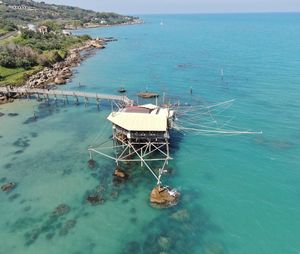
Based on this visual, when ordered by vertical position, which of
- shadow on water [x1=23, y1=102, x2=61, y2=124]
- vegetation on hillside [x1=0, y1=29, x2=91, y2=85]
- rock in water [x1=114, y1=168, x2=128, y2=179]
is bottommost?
shadow on water [x1=23, y1=102, x2=61, y2=124]

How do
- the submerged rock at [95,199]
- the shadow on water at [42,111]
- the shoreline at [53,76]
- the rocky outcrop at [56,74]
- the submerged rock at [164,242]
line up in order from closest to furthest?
the submerged rock at [164,242]
the submerged rock at [95,199]
the shadow on water at [42,111]
the shoreline at [53,76]
the rocky outcrop at [56,74]

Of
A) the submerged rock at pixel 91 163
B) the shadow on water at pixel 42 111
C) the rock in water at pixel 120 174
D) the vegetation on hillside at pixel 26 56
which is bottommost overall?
the shadow on water at pixel 42 111

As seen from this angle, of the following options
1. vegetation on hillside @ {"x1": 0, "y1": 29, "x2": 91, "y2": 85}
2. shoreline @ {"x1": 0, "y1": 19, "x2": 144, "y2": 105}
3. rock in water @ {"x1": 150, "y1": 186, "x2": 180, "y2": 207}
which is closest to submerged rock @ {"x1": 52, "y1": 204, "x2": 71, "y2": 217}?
rock in water @ {"x1": 150, "y1": 186, "x2": 180, "y2": 207}

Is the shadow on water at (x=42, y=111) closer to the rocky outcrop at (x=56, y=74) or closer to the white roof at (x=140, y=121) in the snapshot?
the rocky outcrop at (x=56, y=74)

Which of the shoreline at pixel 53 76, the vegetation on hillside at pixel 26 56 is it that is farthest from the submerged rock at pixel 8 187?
the vegetation on hillside at pixel 26 56

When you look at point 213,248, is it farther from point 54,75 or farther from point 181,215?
point 54,75

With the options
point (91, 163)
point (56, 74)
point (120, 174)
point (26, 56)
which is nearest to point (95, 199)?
point (120, 174)

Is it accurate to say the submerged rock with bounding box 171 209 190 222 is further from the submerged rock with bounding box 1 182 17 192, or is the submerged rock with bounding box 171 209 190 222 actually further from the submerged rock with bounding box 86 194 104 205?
the submerged rock with bounding box 1 182 17 192
